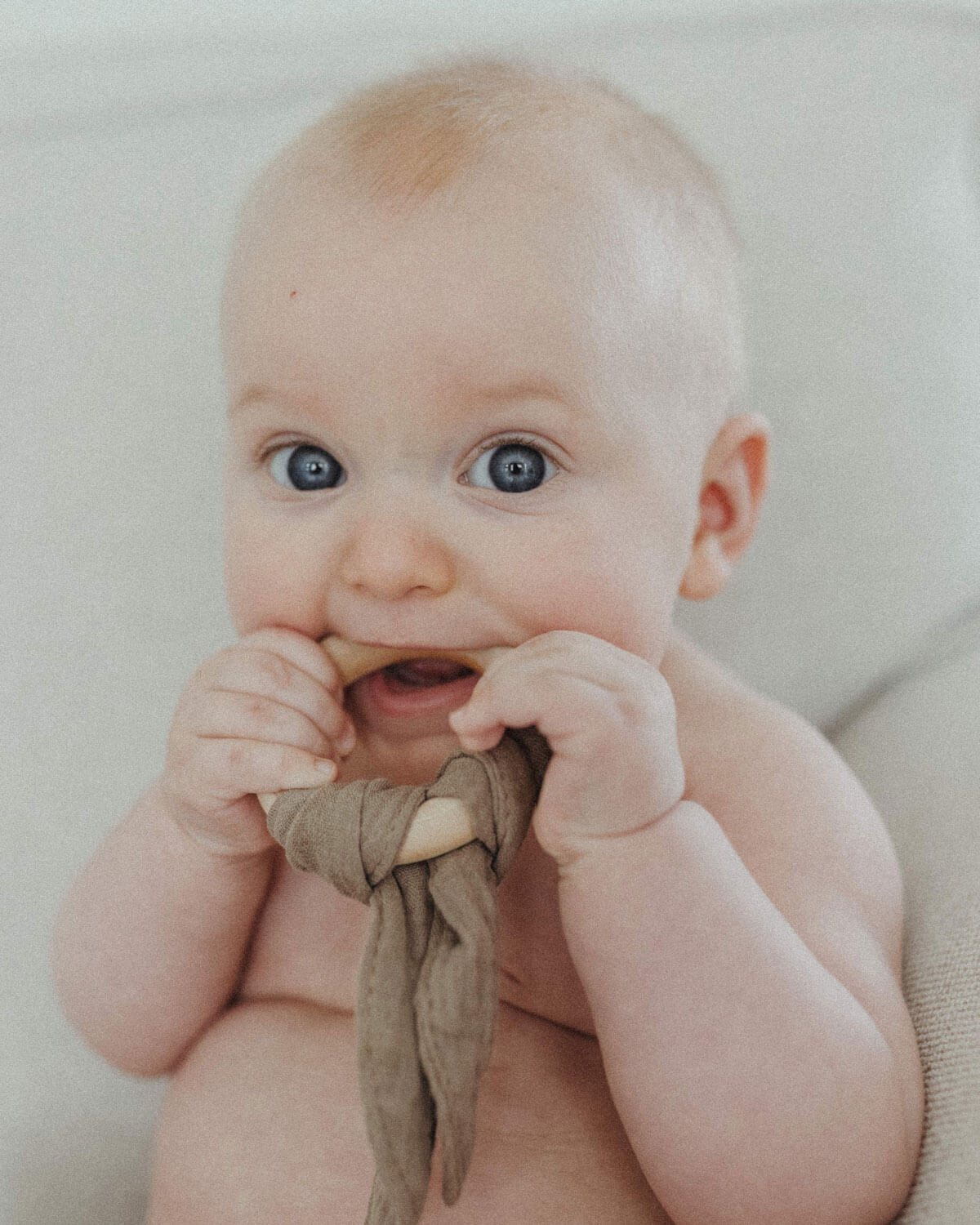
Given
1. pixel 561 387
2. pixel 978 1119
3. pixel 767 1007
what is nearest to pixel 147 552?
pixel 561 387

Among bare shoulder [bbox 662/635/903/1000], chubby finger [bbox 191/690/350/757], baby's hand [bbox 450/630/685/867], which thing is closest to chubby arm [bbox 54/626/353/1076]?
chubby finger [bbox 191/690/350/757]

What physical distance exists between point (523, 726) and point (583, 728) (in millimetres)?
36

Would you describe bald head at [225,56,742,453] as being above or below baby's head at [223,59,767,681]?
above

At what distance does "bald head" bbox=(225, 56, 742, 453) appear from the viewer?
0.72m

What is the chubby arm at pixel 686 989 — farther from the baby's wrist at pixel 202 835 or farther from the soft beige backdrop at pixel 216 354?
the soft beige backdrop at pixel 216 354

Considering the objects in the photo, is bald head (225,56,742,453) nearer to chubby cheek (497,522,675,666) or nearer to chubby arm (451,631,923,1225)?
chubby cheek (497,522,675,666)

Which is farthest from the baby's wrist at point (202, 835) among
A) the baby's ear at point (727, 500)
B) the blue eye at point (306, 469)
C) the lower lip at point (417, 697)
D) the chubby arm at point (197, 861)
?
the baby's ear at point (727, 500)

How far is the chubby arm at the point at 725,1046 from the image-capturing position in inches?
26.5

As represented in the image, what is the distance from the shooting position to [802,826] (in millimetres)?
801

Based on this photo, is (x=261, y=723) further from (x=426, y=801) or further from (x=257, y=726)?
(x=426, y=801)

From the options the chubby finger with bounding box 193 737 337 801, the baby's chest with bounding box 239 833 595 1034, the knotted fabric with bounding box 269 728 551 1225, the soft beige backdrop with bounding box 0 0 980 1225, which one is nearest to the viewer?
the knotted fabric with bounding box 269 728 551 1225

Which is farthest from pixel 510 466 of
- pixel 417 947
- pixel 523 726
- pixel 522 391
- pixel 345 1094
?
pixel 345 1094

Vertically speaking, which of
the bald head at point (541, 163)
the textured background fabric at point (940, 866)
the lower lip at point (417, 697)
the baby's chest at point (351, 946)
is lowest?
the baby's chest at point (351, 946)

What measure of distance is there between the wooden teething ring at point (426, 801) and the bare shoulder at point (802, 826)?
0.20 metres
